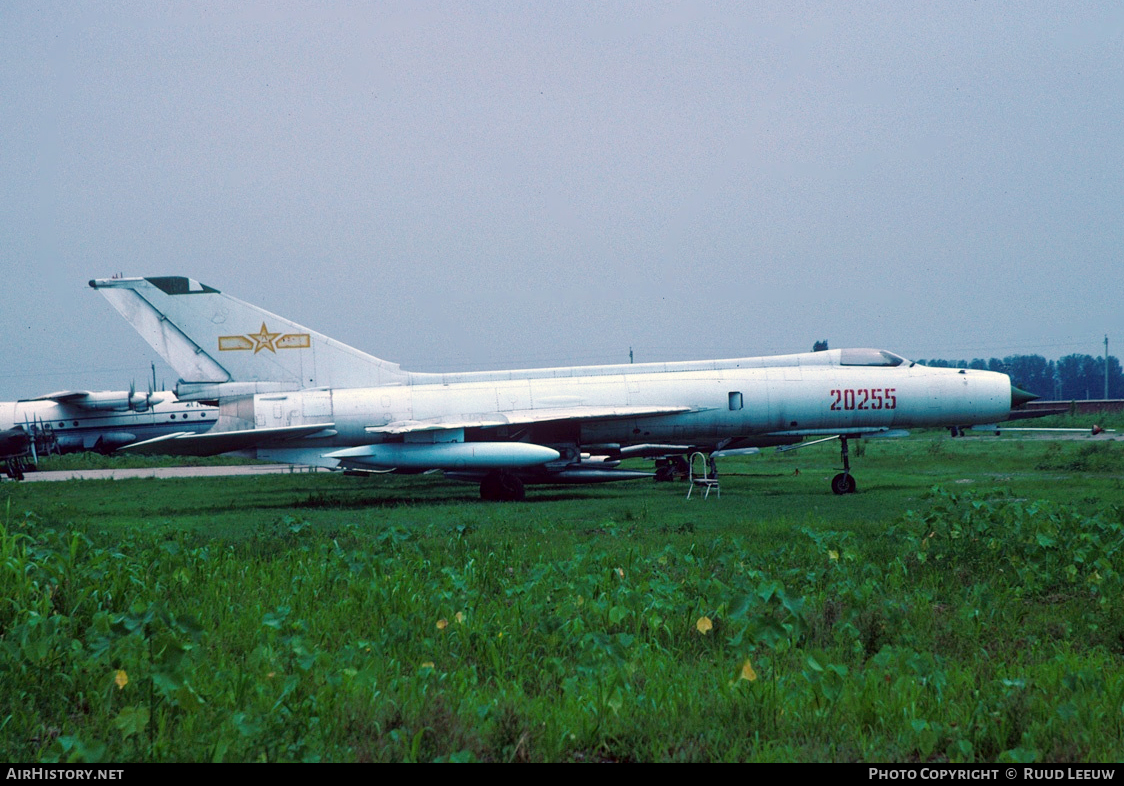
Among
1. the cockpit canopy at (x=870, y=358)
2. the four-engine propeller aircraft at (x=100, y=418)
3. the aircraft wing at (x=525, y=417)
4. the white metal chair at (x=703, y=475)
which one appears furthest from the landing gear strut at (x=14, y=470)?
the cockpit canopy at (x=870, y=358)

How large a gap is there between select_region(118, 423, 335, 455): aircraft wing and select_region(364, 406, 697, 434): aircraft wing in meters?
1.16

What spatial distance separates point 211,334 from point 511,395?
6.08 meters

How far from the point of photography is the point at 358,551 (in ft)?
23.6

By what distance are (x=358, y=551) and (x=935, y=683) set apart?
4750 millimetres

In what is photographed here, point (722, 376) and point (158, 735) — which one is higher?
point (722, 376)

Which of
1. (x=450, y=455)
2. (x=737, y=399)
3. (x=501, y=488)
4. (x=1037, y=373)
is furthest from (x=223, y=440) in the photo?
(x=1037, y=373)

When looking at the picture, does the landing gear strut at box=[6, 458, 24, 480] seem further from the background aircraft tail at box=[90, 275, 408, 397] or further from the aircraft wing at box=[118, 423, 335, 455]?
the aircraft wing at box=[118, 423, 335, 455]

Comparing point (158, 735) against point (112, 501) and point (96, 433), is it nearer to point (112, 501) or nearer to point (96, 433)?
point (112, 501)

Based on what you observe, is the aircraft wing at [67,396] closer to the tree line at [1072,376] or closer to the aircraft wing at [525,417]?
the aircraft wing at [525,417]

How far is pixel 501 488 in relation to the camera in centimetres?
1702

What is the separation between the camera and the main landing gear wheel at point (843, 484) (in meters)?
15.7

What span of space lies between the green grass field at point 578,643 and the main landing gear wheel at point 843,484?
244 inches

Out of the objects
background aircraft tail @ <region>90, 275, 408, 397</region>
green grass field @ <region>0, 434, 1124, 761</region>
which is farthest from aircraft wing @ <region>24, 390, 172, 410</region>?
green grass field @ <region>0, 434, 1124, 761</region>
